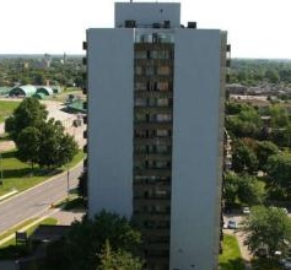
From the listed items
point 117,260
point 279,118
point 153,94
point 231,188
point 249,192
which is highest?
point 153,94

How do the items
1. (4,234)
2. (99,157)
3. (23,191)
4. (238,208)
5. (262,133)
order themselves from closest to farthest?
(99,157) → (4,234) → (238,208) → (23,191) → (262,133)

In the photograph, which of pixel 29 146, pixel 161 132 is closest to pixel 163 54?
pixel 161 132

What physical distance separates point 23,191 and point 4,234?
52.1ft

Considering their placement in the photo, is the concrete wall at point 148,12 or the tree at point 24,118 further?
the tree at point 24,118

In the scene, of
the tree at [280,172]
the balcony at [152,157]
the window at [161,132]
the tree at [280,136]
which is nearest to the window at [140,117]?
the window at [161,132]

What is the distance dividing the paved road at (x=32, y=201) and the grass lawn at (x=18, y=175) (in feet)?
5.89

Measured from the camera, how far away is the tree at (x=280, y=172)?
226ft

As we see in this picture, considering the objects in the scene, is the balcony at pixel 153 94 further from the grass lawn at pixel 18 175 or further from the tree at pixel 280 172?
the grass lawn at pixel 18 175

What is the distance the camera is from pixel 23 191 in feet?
236

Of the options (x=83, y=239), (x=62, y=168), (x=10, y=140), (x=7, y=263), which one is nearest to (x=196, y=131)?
(x=83, y=239)

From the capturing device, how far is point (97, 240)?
40.7 metres

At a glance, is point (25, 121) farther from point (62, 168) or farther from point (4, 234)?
point (4, 234)

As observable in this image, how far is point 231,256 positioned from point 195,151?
1362 cm

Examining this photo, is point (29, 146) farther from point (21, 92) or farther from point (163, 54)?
point (21, 92)
